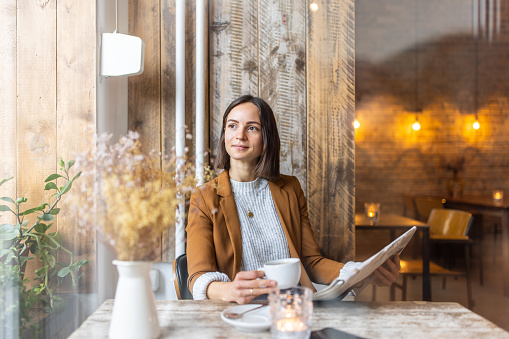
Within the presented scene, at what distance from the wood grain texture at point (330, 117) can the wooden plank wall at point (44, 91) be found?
2.83 ft

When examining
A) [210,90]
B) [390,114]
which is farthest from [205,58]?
[390,114]

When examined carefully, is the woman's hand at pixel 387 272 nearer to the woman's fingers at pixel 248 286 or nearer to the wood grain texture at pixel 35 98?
the woman's fingers at pixel 248 286

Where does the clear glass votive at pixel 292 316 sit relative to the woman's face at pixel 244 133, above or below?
below

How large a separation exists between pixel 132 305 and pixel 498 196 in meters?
2.62

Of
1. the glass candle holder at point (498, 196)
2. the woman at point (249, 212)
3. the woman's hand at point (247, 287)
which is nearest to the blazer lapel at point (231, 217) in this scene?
the woman at point (249, 212)

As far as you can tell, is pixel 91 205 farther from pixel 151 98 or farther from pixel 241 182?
pixel 151 98

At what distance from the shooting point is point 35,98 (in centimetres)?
118

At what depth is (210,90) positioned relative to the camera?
5.30ft

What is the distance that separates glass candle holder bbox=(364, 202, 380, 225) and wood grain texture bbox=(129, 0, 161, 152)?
1283 mm

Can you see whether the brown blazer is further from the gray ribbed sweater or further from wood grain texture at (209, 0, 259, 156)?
wood grain texture at (209, 0, 259, 156)

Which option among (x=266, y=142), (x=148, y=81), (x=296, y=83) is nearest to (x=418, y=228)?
(x=296, y=83)

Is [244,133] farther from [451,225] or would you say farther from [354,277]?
[451,225]

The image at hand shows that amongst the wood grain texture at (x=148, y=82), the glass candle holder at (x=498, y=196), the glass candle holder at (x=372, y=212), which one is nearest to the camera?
the wood grain texture at (x=148, y=82)

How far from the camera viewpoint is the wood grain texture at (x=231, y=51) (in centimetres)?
160
